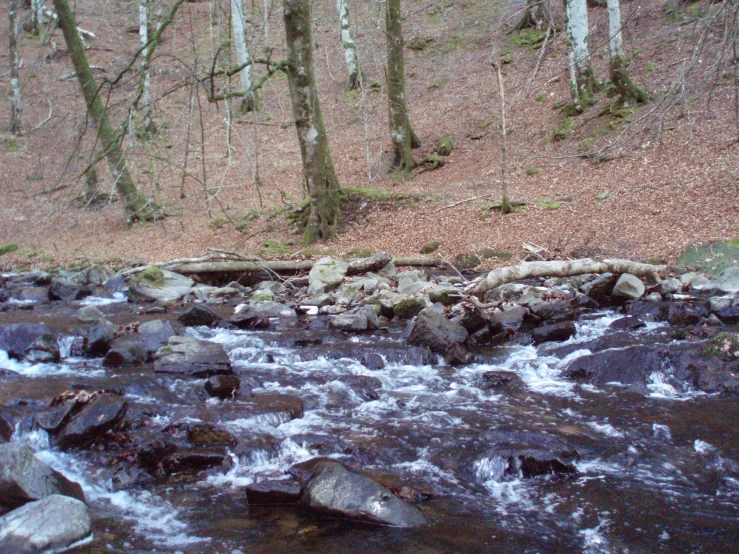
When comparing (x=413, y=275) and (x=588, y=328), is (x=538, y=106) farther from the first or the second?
(x=588, y=328)

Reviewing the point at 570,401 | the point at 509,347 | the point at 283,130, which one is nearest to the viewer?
the point at 570,401

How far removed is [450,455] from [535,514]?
975 millimetres

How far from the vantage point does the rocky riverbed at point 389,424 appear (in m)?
3.74

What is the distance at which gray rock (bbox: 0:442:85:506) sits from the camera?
12.1 ft

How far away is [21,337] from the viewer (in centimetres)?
760

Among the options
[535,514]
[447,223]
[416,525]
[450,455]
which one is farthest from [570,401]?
[447,223]

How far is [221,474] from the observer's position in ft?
15.0

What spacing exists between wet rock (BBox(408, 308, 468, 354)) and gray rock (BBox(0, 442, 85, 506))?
4.31m

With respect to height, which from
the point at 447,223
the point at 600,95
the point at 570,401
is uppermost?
the point at 600,95

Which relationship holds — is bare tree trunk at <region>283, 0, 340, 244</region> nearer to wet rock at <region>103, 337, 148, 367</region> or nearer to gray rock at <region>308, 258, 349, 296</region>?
gray rock at <region>308, 258, 349, 296</region>

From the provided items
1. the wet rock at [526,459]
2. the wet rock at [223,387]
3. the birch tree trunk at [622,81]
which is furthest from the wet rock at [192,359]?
the birch tree trunk at [622,81]

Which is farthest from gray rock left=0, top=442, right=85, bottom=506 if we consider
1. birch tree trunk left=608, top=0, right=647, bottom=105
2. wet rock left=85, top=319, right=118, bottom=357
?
birch tree trunk left=608, top=0, right=647, bottom=105

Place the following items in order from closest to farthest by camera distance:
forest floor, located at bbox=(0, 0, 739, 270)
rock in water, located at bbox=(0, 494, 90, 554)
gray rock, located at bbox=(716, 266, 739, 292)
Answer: rock in water, located at bbox=(0, 494, 90, 554)
gray rock, located at bbox=(716, 266, 739, 292)
forest floor, located at bbox=(0, 0, 739, 270)

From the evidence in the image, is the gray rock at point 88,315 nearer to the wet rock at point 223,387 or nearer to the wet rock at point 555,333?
the wet rock at point 223,387
